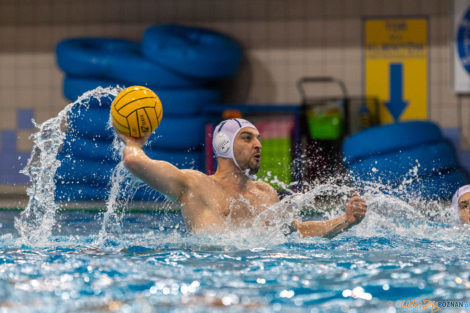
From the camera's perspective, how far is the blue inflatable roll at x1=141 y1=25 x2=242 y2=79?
7434 mm

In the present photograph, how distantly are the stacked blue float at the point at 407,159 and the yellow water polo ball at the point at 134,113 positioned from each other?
3530 mm

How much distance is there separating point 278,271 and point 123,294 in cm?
73

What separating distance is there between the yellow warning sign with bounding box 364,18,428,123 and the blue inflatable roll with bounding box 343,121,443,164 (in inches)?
61.6

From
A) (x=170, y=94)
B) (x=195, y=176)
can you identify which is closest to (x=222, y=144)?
(x=195, y=176)

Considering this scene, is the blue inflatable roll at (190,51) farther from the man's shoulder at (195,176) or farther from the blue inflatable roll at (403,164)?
the man's shoulder at (195,176)

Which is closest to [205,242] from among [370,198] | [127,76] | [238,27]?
[370,198]

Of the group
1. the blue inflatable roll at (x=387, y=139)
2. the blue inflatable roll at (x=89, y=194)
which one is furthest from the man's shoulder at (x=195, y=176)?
the blue inflatable roll at (x=387, y=139)

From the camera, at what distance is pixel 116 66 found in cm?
748

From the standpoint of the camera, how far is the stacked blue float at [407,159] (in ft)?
21.0

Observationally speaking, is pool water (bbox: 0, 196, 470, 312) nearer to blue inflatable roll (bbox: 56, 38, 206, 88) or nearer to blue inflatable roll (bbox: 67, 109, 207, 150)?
blue inflatable roll (bbox: 67, 109, 207, 150)

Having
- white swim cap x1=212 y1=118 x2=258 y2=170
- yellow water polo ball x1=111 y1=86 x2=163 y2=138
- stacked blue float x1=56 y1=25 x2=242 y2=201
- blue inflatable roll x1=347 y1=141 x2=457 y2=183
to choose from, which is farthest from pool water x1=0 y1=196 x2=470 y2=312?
stacked blue float x1=56 y1=25 x2=242 y2=201

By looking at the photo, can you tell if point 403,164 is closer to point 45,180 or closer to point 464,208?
point 464,208

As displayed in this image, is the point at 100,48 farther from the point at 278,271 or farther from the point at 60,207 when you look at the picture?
the point at 278,271

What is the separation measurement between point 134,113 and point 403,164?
4001mm
